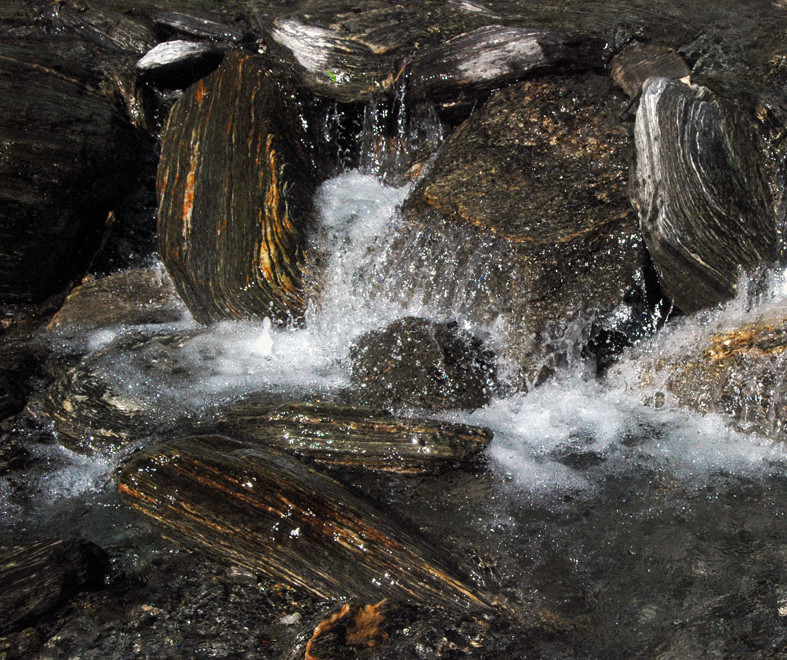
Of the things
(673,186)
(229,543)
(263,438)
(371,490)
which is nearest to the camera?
(229,543)

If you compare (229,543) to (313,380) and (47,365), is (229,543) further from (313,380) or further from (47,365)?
(47,365)

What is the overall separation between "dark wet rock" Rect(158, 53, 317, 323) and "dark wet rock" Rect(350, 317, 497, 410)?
0.91 m

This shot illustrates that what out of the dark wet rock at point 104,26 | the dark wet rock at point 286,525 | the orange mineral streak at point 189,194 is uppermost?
the dark wet rock at point 104,26

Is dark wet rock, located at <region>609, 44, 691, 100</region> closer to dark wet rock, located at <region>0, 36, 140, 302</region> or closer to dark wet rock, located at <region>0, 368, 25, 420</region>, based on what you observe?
dark wet rock, located at <region>0, 36, 140, 302</region>

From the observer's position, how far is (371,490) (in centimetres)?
396

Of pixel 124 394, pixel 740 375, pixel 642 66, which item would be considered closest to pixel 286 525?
pixel 124 394

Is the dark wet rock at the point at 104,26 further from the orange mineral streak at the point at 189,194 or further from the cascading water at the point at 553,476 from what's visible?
the cascading water at the point at 553,476

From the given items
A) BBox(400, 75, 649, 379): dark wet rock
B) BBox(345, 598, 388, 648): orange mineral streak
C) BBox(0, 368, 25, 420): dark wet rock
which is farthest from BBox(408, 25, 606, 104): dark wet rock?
Answer: BBox(345, 598, 388, 648): orange mineral streak

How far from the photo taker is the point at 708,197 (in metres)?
4.55

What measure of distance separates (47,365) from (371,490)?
2.93 metres

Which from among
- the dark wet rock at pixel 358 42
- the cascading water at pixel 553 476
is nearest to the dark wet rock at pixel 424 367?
the cascading water at pixel 553 476

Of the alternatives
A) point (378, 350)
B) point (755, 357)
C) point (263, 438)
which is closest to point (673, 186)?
point (755, 357)

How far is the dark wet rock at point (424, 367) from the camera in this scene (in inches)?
179

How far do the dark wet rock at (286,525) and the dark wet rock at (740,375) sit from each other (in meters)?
1.82
